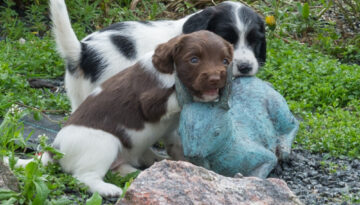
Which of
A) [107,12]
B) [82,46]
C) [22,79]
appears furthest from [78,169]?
[107,12]

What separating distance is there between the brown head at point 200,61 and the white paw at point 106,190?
799 millimetres

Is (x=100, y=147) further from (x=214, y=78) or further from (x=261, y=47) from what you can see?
(x=261, y=47)

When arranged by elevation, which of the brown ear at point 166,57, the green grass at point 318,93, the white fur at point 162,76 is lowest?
the green grass at point 318,93

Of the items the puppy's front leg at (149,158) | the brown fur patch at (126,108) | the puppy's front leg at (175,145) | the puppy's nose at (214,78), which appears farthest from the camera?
the puppy's front leg at (149,158)

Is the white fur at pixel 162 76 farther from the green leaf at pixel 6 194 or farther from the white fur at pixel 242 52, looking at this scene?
the green leaf at pixel 6 194

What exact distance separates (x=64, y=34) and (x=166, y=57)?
1544 mm

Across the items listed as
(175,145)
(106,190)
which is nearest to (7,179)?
(106,190)

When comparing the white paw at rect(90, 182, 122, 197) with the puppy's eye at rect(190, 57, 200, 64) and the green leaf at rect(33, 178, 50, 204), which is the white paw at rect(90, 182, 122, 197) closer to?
the green leaf at rect(33, 178, 50, 204)

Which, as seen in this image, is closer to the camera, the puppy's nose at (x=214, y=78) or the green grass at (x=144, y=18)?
the puppy's nose at (x=214, y=78)

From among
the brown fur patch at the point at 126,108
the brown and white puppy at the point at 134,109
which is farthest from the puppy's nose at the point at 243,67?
the brown fur patch at the point at 126,108

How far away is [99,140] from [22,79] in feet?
8.62

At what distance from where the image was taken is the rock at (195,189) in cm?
312

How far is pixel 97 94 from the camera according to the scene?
15.0 ft

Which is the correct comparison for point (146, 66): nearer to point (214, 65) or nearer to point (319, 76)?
point (214, 65)
